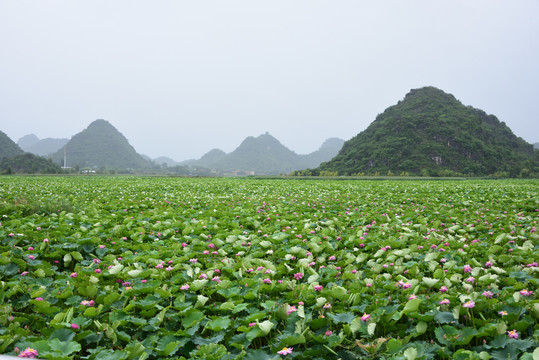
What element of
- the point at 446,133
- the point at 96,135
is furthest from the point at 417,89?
the point at 96,135

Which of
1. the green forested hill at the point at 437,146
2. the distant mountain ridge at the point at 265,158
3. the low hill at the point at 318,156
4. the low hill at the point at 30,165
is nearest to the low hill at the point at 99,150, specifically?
the distant mountain ridge at the point at 265,158

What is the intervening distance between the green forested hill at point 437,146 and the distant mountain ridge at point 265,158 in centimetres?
7487

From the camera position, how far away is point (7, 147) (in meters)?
76.2

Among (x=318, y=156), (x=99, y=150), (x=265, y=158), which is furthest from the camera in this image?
(x=318, y=156)

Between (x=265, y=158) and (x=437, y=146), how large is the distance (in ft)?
335

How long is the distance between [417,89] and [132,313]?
3979 inches

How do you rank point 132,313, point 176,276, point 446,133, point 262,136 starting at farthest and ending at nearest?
1. point 262,136
2. point 446,133
3. point 176,276
4. point 132,313

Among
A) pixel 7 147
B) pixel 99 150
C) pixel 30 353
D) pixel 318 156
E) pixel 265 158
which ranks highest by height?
pixel 318 156

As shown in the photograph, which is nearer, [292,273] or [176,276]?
[176,276]

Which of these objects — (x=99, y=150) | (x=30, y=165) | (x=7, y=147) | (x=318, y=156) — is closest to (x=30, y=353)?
(x=30, y=165)

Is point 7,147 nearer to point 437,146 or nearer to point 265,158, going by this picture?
point 437,146

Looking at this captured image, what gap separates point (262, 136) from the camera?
17700cm

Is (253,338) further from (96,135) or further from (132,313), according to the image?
(96,135)

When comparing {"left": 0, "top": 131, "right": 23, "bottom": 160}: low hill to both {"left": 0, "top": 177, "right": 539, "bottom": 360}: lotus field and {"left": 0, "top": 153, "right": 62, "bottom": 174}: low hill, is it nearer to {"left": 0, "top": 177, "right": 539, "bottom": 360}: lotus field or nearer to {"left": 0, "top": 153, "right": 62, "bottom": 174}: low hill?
{"left": 0, "top": 153, "right": 62, "bottom": 174}: low hill
